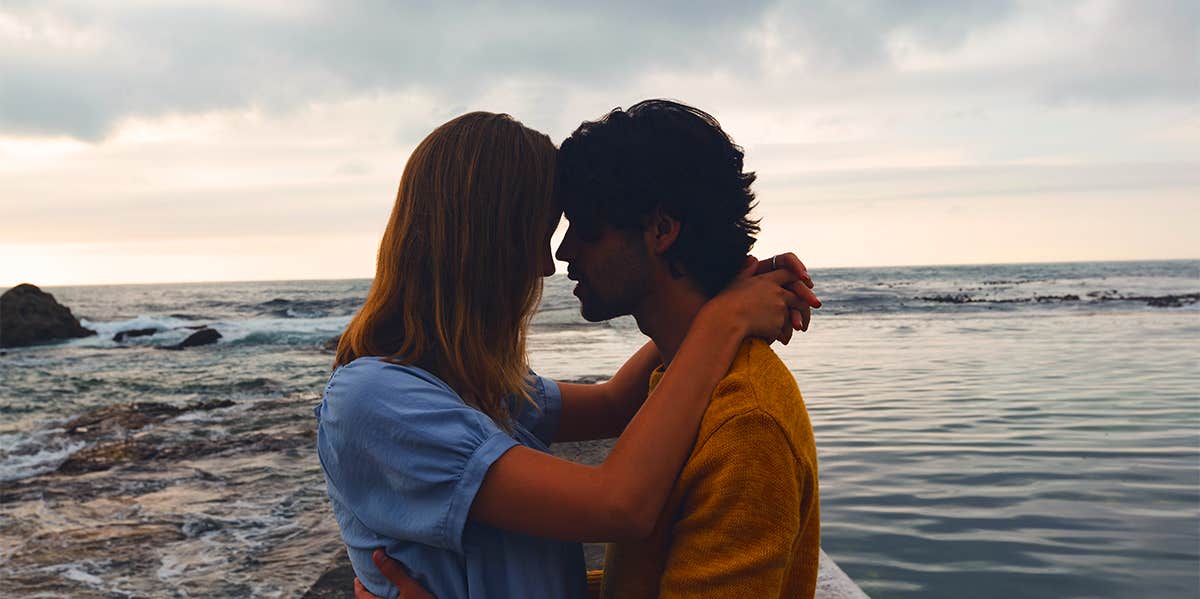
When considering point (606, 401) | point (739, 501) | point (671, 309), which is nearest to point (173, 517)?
point (606, 401)

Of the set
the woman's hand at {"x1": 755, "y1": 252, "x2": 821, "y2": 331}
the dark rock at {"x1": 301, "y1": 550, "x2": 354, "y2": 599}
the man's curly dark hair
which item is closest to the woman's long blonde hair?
the man's curly dark hair

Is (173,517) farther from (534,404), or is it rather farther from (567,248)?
(567,248)

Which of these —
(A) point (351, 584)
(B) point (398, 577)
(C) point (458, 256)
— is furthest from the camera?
(A) point (351, 584)

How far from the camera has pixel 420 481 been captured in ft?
5.32

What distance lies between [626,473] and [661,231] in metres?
0.62

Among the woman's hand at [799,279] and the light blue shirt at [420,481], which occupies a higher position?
the woman's hand at [799,279]

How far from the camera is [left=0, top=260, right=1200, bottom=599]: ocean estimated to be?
5.38 meters

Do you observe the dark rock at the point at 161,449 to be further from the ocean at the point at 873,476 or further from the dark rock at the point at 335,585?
A: the dark rock at the point at 335,585

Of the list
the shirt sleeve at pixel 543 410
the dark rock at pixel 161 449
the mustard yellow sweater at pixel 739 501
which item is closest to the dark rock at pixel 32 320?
the dark rock at pixel 161 449

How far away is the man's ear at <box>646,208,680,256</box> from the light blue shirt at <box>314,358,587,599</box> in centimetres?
61

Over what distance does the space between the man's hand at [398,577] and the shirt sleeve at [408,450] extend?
0.25 ft

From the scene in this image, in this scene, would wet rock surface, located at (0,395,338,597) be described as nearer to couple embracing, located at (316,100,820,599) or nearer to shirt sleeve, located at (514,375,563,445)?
shirt sleeve, located at (514,375,563,445)

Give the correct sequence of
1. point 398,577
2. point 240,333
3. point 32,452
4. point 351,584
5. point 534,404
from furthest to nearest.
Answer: point 240,333 → point 32,452 → point 351,584 → point 534,404 → point 398,577

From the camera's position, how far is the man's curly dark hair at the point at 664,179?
6.61 ft
